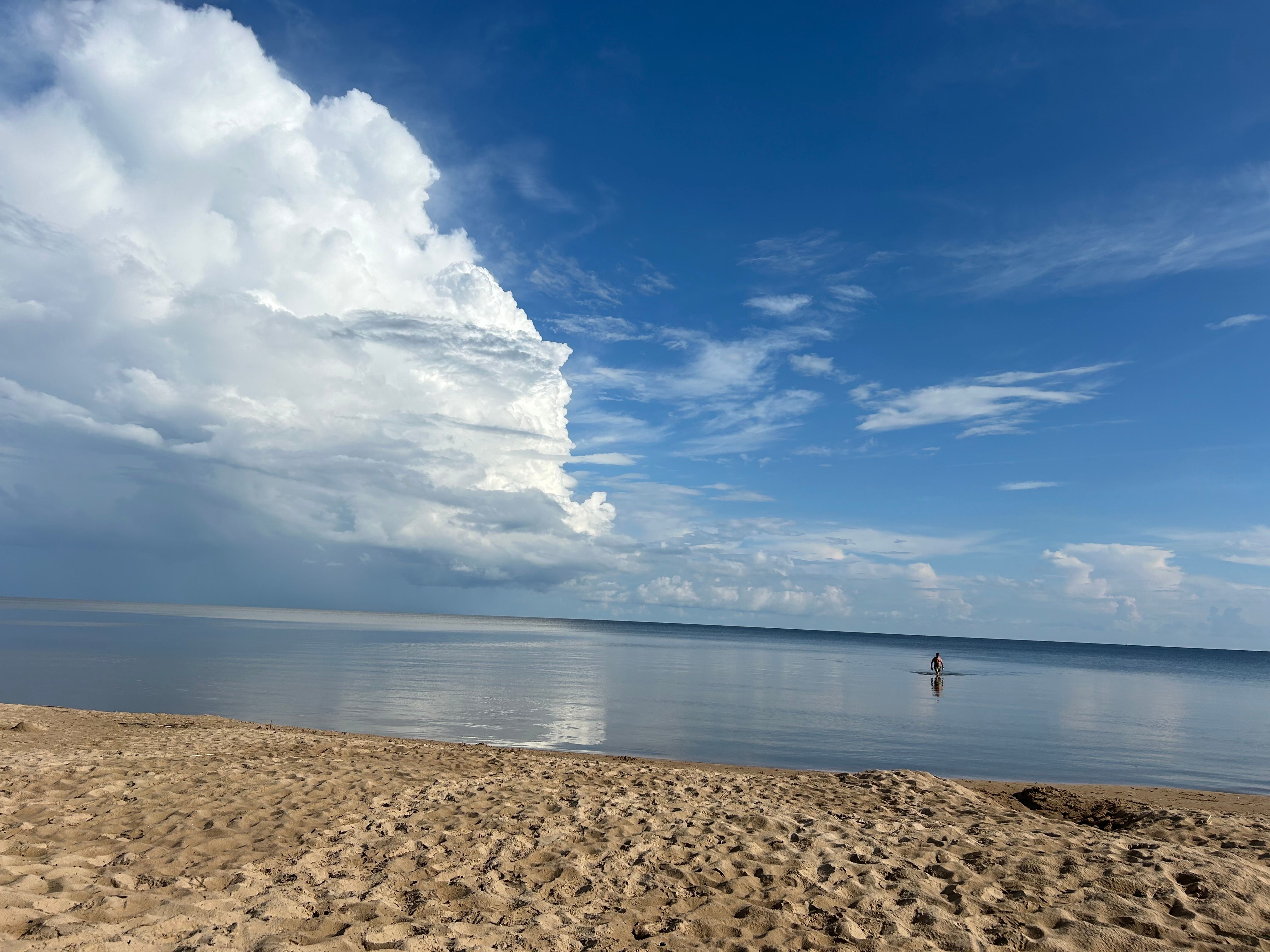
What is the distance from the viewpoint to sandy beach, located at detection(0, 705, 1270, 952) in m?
6.39

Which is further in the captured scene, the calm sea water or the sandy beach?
the calm sea water

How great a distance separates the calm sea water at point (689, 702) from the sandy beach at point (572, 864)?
8.69 metres

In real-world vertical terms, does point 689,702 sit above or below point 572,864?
below

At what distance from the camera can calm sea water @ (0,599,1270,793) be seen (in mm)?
21781

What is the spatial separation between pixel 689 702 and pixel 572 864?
2530 cm

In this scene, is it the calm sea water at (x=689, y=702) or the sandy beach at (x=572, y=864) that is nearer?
the sandy beach at (x=572, y=864)

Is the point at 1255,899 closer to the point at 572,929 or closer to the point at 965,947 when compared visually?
the point at 965,947

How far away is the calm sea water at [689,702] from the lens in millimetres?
21781

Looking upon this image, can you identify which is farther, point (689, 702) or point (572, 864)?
point (689, 702)

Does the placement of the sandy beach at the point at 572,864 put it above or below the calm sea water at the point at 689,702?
above

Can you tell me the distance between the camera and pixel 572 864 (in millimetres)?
8125

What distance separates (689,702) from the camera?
32.5 meters

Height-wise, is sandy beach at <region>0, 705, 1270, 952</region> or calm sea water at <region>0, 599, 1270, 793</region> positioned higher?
sandy beach at <region>0, 705, 1270, 952</region>

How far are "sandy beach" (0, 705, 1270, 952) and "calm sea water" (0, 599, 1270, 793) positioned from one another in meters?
8.69
